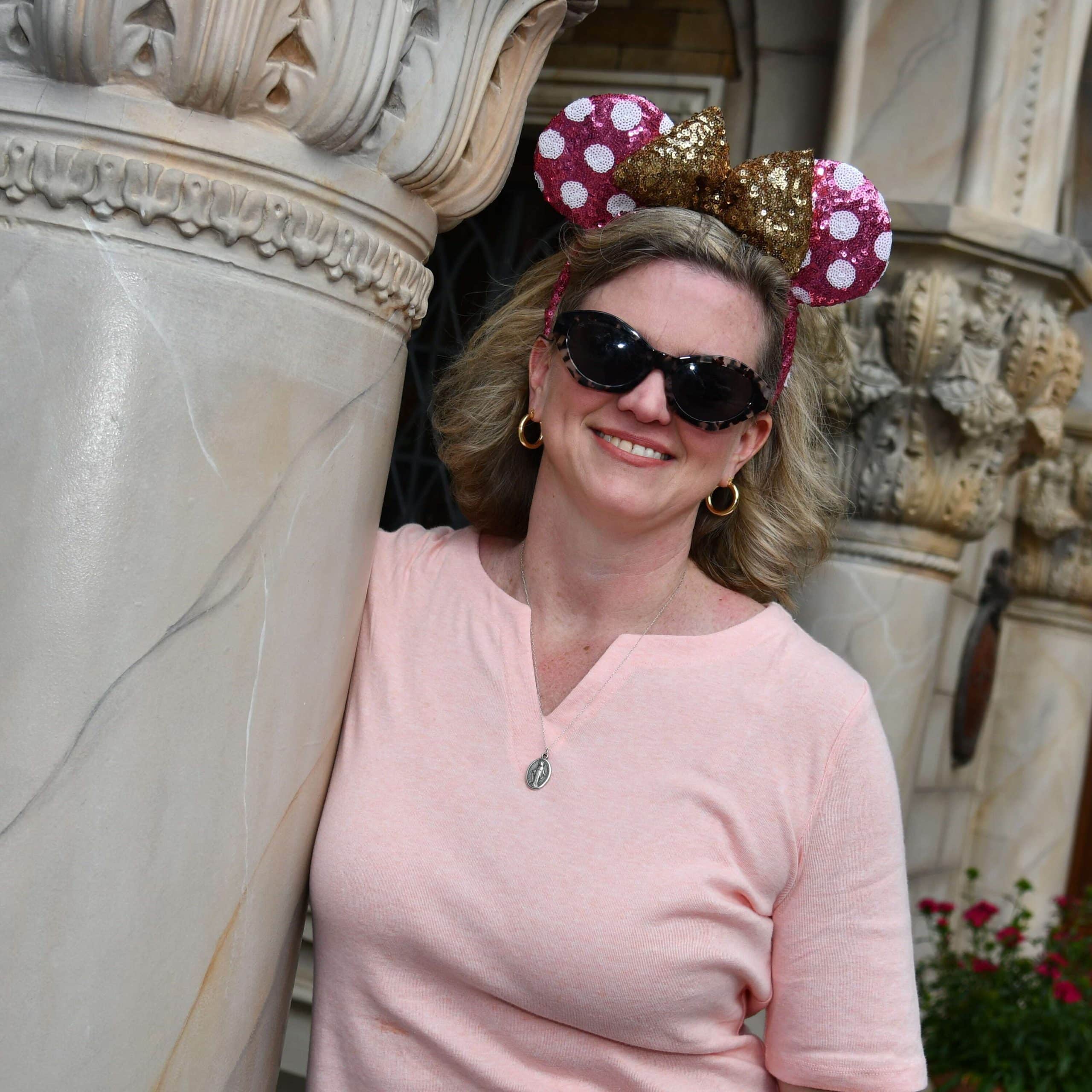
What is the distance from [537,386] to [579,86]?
5.84ft

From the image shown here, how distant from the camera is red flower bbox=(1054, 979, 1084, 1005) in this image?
2859 millimetres

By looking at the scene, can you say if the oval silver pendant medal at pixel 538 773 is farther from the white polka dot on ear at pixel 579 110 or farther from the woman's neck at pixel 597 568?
the white polka dot on ear at pixel 579 110

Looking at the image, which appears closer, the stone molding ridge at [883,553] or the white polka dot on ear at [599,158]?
the white polka dot on ear at [599,158]

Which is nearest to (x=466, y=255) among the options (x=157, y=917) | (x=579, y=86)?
(x=579, y=86)

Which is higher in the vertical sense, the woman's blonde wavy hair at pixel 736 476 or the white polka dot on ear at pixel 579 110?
the white polka dot on ear at pixel 579 110

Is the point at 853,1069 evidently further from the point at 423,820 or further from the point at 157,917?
the point at 157,917

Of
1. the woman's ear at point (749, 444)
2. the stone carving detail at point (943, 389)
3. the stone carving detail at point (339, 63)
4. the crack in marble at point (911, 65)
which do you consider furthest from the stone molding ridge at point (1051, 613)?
the stone carving detail at point (339, 63)

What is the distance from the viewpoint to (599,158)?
138cm

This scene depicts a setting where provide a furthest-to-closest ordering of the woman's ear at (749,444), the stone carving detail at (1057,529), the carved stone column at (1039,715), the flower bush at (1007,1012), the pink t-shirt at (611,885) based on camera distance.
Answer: the carved stone column at (1039,715)
the stone carving detail at (1057,529)
the flower bush at (1007,1012)
the woman's ear at (749,444)
the pink t-shirt at (611,885)

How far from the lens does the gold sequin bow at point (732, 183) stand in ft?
4.26

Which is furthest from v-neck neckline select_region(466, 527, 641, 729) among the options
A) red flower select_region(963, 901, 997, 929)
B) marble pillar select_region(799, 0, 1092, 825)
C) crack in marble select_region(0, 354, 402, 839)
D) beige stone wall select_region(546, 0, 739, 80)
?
red flower select_region(963, 901, 997, 929)

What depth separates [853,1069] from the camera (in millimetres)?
1257

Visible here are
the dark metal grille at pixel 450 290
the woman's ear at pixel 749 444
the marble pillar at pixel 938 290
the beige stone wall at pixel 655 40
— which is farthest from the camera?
the dark metal grille at pixel 450 290

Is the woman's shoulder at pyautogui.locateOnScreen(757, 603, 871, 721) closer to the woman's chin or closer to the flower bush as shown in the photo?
the woman's chin
